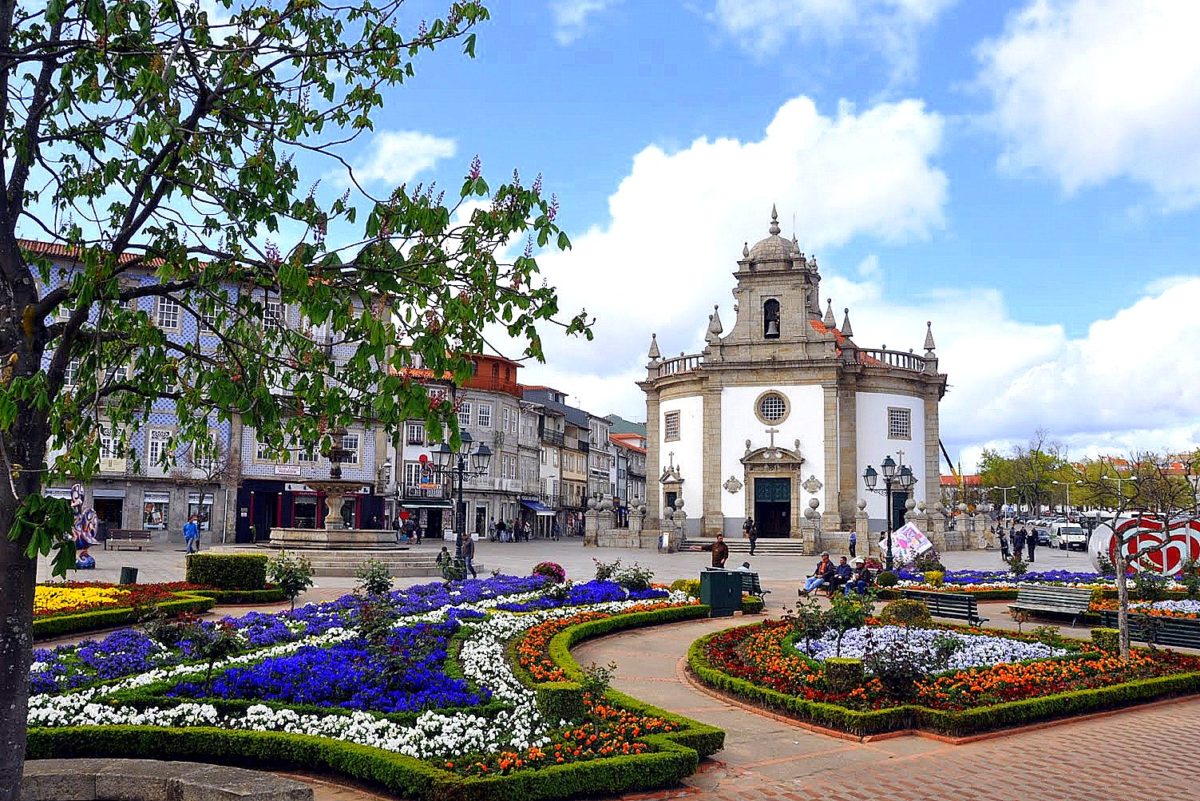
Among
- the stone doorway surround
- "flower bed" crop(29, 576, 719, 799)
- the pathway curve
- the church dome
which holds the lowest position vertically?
the pathway curve

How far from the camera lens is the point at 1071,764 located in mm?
8938

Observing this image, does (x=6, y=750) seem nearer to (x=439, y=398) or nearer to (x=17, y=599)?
(x=17, y=599)

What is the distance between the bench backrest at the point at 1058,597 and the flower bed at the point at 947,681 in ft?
14.6

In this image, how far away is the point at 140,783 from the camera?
673cm

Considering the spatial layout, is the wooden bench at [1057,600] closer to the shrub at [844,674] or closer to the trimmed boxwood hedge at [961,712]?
the trimmed boxwood hedge at [961,712]

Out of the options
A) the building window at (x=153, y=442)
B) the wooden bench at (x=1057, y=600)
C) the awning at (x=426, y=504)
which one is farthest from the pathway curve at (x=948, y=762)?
the awning at (x=426, y=504)

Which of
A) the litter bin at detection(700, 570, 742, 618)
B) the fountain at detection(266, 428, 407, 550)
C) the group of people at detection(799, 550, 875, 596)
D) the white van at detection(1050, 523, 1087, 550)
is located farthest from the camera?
the white van at detection(1050, 523, 1087, 550)

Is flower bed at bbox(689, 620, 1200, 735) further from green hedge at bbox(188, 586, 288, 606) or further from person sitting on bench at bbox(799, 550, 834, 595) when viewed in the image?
green hedge at bbox(188, 586, 288, 606)

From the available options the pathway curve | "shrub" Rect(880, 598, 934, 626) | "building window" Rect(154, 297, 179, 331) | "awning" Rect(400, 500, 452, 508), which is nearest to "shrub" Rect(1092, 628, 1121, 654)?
the pathway curve

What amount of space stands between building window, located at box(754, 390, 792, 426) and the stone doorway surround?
4.71 feet

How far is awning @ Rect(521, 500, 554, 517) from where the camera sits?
70375 mm

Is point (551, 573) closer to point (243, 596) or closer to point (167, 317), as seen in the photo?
point (243, 596)

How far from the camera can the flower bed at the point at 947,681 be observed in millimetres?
10148

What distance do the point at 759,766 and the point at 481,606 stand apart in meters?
9.50
